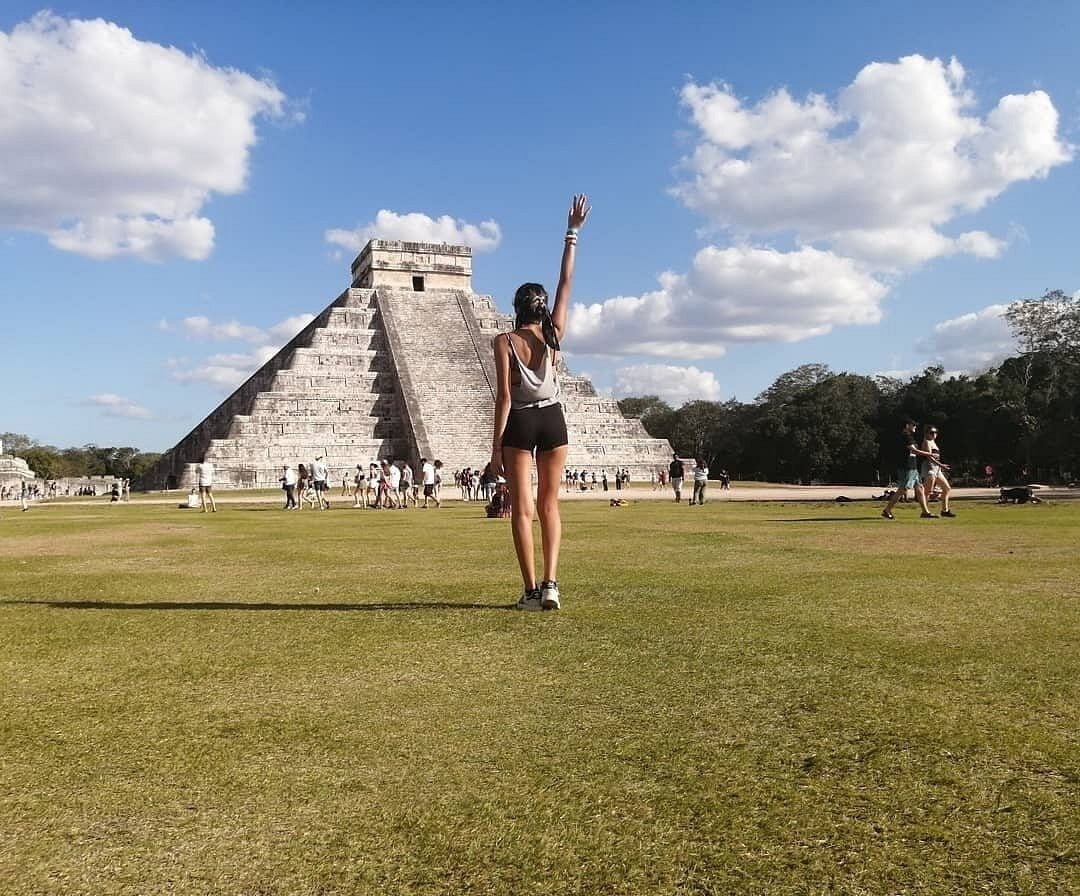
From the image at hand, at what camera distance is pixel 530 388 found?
5.35 m

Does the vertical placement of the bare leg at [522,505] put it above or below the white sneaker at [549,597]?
above

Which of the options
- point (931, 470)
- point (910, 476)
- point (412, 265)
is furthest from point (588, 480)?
point (931, 470)

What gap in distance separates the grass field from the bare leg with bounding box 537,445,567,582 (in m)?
0.42

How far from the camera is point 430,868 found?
1.97m

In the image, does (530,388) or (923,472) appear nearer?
(530,388)

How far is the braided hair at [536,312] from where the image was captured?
5492mm

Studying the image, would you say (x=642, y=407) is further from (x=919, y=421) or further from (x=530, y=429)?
(x=530, y=429)

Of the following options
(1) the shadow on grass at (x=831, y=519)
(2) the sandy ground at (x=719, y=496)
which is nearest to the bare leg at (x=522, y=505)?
(1) the shadow on grass at (x=831, y=519)

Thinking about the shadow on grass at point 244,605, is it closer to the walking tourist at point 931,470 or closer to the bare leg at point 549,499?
the bare leg at point 549,499

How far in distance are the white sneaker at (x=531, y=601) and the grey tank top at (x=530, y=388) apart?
1083mm

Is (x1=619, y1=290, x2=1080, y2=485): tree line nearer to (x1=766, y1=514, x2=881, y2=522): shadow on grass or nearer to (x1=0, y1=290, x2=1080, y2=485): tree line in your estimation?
(x1=0, y1=290, x2=1080, y2=485): tree line

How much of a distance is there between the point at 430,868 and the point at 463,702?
122 centimetres

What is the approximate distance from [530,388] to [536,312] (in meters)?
0.51

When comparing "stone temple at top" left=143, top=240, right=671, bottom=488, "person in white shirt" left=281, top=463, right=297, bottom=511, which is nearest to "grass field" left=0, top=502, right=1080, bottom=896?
"person in white shirt" left=281, top=463, right=297, bottom=511
